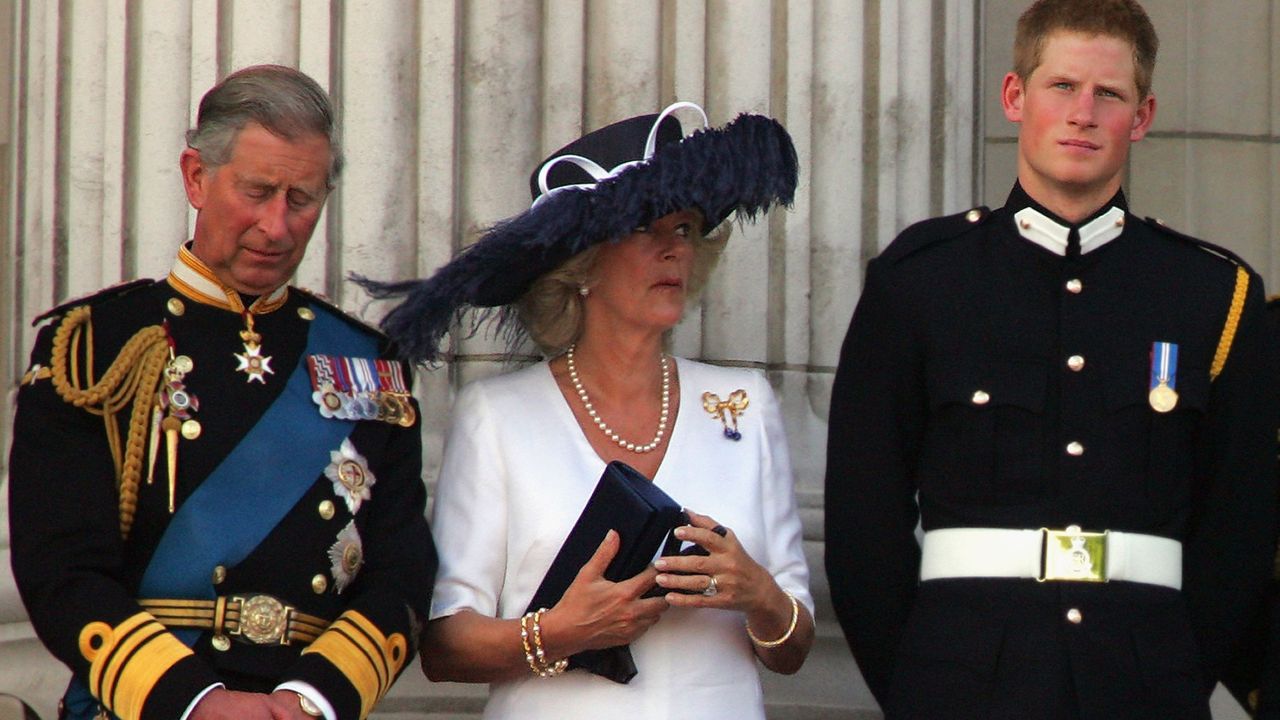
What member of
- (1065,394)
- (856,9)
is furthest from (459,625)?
(856,9)

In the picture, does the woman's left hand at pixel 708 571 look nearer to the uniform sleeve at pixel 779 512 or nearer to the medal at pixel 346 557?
the uniform sleeve at pixel 779 512

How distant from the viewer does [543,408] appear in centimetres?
434

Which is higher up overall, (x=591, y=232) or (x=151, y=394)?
(x=591, y=232)

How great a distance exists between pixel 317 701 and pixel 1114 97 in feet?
5.68

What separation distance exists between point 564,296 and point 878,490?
2.46 ft

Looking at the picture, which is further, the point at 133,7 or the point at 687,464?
the point at 133,7

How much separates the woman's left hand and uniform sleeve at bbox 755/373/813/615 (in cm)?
22

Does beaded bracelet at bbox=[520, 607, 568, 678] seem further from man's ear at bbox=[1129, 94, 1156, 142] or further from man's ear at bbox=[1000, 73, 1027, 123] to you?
man's ear at bbox=[1129, 94, 1156, 142]

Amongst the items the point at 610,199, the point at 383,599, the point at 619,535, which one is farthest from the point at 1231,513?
the point at 383,599

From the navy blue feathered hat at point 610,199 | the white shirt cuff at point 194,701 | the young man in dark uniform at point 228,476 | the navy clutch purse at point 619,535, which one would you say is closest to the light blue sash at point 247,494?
the young man in dark uniform at point 228,476

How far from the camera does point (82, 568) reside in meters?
3.64

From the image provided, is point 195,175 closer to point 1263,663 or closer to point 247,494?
point 247,494

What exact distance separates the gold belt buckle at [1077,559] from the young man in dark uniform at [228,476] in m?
1.07

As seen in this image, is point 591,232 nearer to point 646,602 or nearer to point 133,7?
point 646,602
